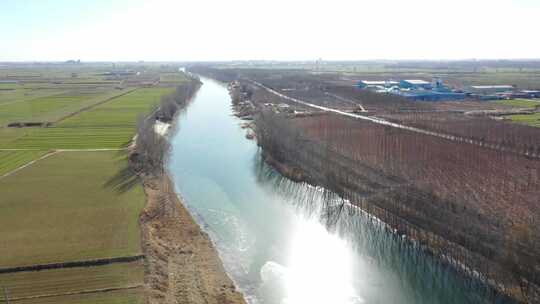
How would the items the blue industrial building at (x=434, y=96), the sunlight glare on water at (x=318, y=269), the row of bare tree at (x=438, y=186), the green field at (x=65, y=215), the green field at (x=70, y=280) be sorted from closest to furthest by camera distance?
the green field at (x=70, y=280)
the row of bare tree at (x=438, y=186)
the sunlight glare on water at (x=318, y=269)
the green field at (x=65, y=215)
the blue industrial building at (x=434, y=96)

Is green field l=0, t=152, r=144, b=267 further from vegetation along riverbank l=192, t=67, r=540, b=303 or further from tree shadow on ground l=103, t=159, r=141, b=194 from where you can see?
vegetation along riverbank l=192, t=67, r=540, b=303

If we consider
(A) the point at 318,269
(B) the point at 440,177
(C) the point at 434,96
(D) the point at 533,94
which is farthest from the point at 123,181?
(D) the point at 533,94

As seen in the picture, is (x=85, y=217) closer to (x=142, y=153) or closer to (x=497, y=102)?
(x=142, y=153)

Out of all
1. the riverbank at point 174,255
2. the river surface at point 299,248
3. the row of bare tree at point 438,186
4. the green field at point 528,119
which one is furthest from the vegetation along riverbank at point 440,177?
the riverbank at point 174,255

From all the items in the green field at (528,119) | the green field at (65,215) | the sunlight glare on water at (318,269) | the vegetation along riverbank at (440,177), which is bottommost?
the sunlight glare on water at (318,269)

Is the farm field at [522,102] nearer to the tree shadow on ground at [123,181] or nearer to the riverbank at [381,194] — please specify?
the riverbank at [381,194]

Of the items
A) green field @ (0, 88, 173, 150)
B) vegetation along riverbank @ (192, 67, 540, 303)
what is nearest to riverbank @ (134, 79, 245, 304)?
vegetation along riverbank @ (192, 67, 540, 303)
